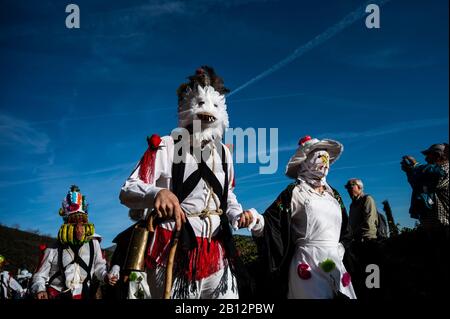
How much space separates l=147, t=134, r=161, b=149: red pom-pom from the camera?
323cm

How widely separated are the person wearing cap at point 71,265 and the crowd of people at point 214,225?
0.01 metres

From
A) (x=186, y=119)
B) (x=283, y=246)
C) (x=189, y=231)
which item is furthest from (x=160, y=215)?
(x=283, y=246)

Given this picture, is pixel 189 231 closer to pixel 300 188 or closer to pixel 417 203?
pixel 300 188

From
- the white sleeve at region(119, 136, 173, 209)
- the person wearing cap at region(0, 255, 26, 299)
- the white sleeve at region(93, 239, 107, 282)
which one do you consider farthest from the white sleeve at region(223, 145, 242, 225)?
the person wearing cap at region(0, 255, 26, 299)

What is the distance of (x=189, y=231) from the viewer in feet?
10.0

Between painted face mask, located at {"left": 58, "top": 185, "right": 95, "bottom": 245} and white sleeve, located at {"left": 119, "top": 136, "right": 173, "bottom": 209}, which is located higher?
painted face mask, located at {"left": 58, "top": 185, "right": 95, "bottom": 245}

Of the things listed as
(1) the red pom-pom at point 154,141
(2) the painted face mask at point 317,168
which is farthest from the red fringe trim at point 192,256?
(2) the painted face mask at point 317,168

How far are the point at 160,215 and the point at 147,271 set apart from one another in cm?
49

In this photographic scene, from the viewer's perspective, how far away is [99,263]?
595 cm

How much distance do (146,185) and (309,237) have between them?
2.14 meters

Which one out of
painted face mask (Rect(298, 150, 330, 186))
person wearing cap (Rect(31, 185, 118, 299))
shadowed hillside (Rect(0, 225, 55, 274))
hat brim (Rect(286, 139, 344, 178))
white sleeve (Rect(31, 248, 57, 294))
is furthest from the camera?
shadowed hillside (Rect(0, 225, 55, 274))

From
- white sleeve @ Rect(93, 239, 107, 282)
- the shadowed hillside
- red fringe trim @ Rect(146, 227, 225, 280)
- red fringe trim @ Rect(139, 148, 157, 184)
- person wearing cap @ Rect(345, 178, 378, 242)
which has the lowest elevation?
red fringe trim @ Rect(146, 227, 225, 280)

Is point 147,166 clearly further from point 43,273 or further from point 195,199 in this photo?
point 43,273

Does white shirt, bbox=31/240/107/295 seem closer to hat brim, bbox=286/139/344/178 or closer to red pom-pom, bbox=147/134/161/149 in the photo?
hat brim, bbox=286/139/344/178
